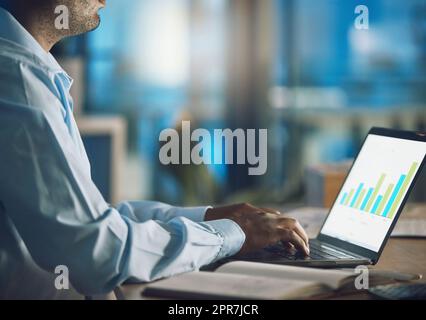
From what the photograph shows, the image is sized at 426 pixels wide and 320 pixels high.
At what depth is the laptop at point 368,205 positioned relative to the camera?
165cm

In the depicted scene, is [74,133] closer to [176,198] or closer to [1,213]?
[1,213]

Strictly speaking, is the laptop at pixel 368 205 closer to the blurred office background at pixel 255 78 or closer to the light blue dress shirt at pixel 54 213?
the light blue dress shirt at pixel 54 213

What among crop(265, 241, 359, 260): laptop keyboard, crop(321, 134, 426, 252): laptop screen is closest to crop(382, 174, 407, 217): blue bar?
crop(321, 134, 426, 252): laptop screen

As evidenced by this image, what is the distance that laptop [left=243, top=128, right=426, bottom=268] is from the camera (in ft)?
5.40

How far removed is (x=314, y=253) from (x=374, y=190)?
208 mm

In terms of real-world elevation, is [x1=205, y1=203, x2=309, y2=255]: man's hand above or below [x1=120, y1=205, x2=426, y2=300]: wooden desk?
above

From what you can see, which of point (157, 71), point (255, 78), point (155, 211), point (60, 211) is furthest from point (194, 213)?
point (157, 71)

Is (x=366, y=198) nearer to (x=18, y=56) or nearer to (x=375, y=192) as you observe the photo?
(x=375, y=192)

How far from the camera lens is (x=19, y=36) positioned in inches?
59.9

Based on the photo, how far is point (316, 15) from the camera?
582 cm

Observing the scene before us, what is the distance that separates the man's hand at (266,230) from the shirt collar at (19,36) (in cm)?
44

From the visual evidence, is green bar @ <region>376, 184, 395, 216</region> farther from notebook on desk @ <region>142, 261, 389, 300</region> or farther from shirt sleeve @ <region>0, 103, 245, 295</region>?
shirt sleeve @ <region>0, 103, 245, 295</region>

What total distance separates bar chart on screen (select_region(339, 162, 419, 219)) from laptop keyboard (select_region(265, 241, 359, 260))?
4.6 inches

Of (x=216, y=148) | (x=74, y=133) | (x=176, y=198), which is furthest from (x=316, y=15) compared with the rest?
(x=74, y=133)
